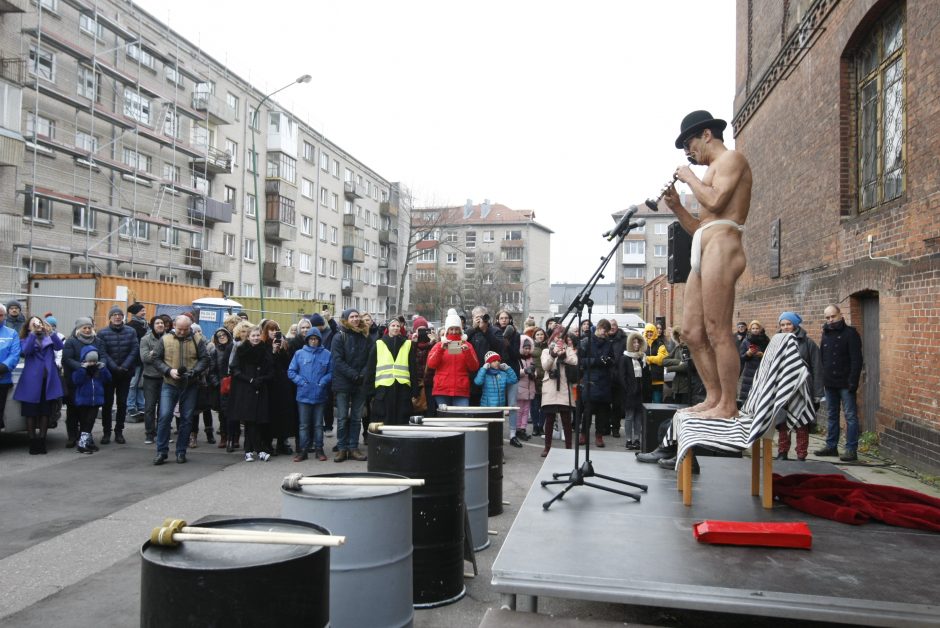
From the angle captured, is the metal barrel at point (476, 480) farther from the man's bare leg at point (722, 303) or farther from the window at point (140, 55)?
the window at point (140, 55)

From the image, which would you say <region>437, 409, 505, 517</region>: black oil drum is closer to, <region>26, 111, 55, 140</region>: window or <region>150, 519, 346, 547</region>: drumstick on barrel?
<region>150, 519, 346, 547</region>: drumstick on barrel

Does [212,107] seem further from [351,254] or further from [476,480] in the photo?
[476,480]

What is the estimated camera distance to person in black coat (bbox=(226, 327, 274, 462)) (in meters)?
10.0

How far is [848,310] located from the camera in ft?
36.2

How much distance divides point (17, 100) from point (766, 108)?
879 inches

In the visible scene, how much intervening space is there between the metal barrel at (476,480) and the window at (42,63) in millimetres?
25200

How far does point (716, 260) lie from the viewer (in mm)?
5254

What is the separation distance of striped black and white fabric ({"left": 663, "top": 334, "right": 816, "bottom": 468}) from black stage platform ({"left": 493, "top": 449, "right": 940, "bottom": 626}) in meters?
0.47

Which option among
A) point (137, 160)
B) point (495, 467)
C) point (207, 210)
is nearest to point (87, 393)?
point (495, 467)

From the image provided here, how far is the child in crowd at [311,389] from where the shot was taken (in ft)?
32.9

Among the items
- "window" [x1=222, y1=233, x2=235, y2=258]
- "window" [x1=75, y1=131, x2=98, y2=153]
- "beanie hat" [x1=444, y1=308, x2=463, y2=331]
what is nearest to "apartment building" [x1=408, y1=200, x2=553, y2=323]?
"window" [x1=222, y1=233, x2=235, y2=258]

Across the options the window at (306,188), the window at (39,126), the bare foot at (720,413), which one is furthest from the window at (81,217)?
the bare foot at (720,413)

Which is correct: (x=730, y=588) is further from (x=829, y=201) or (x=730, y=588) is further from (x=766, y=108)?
Answer: (x=766, y=108)

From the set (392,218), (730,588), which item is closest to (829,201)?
(730,588)
